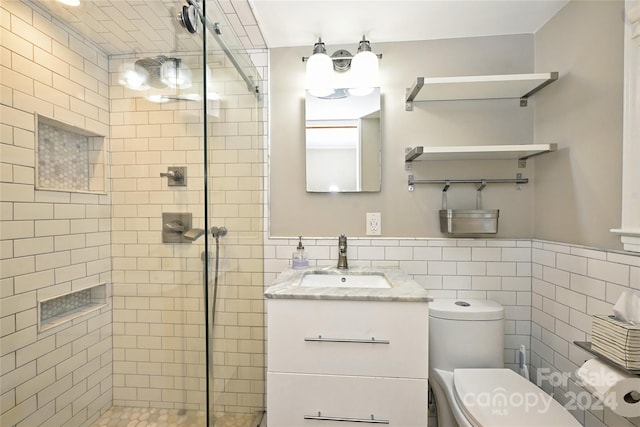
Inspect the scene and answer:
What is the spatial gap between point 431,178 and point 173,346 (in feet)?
5.15

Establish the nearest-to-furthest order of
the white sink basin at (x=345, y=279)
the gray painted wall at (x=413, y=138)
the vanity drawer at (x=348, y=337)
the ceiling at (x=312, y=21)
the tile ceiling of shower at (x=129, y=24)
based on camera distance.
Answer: the tile ceiling of shower at (x=129, y=24), the ceiling at (x=312, y=21), the vanity drawer at (x=348, y=337), the white sink basin at (x=345, y=279), the gray painted wall at (x=413, y=138)

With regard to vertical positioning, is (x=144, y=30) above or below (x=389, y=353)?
above

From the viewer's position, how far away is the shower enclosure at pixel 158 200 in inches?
40.8

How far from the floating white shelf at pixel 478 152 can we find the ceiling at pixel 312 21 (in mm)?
686

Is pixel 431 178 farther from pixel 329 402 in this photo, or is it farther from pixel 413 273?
pixel 329 402

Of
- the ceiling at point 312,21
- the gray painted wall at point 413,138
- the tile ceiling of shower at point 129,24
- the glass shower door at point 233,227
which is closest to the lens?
the tile ceiling of shower at point 129,24

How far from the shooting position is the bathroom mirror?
1756mm

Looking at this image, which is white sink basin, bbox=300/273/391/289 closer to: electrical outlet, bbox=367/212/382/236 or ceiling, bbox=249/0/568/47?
electrical outlet, bbox=367/212/382/236

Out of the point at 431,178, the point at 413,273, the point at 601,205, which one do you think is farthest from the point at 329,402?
the point at 601,205

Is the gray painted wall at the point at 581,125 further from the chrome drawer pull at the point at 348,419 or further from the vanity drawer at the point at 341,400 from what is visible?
the chrome drawer pull at the point at 348,419

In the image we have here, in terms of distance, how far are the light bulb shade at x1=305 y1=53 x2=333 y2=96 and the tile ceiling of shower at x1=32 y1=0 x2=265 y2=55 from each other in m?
0.66

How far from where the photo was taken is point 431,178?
68.9 inches

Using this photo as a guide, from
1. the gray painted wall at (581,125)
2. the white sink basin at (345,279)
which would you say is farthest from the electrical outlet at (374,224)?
the gray painted wall at (581,125)

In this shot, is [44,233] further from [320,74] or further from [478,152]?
[478,152]
